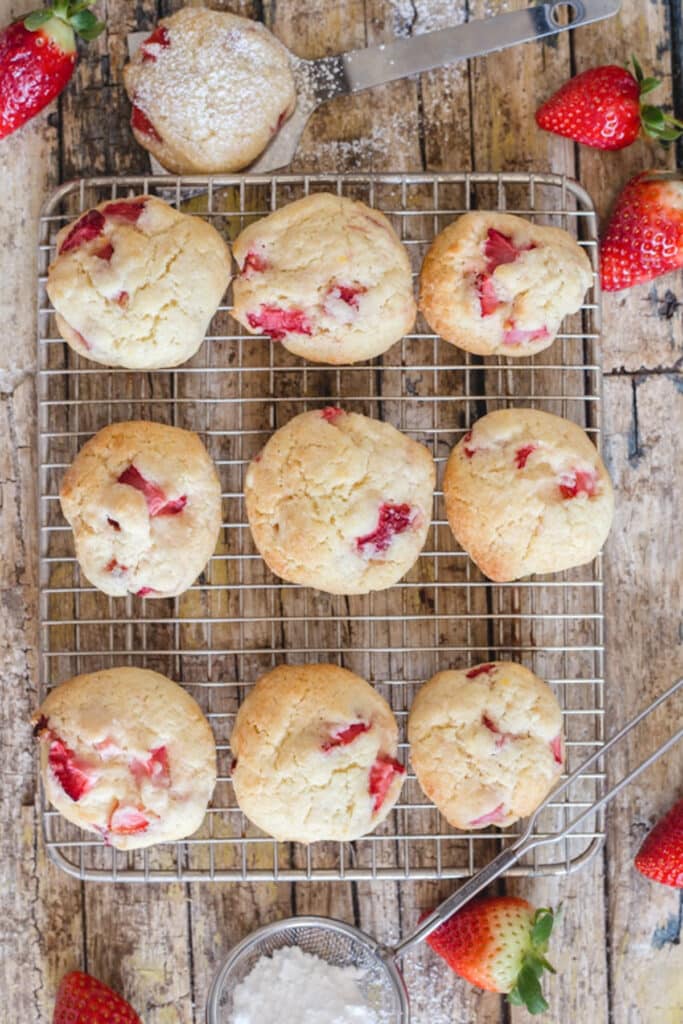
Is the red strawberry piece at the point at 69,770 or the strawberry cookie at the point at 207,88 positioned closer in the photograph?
the red strawberry piece at the point at 69,770

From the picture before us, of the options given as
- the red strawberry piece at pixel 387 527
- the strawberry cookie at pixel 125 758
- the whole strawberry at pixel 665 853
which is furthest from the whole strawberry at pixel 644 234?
the strawberry cookie at pixel 125 758

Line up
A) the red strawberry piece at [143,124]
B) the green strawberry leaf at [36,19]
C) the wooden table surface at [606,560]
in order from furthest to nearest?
the wooden table surface at [606,560], the red strawberry piece at [143,124], the green strawberry leaf at [36,19]

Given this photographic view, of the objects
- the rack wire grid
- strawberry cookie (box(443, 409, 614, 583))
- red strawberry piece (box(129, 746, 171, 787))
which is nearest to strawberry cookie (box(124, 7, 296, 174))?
the rack wire grid

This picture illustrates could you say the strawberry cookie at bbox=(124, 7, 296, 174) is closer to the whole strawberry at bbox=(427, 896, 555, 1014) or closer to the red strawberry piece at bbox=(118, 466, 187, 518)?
the red strawberry piece at bbox=(118, 466, 187, 518)

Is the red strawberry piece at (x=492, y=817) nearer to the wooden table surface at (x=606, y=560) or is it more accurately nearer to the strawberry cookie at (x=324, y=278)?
the wooden table surface at (x=606, y=560)

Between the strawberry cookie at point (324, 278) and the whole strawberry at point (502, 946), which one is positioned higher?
the strawberry cookie at point (324, 278)

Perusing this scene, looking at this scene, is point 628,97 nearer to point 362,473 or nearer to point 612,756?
point 362,473

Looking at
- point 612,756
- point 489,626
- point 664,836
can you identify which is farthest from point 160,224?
point 664,836

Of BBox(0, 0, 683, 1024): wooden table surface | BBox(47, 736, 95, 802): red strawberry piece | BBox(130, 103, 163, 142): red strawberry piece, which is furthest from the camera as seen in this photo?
BBox(0, 0, 683, 1024): wooden table surface
